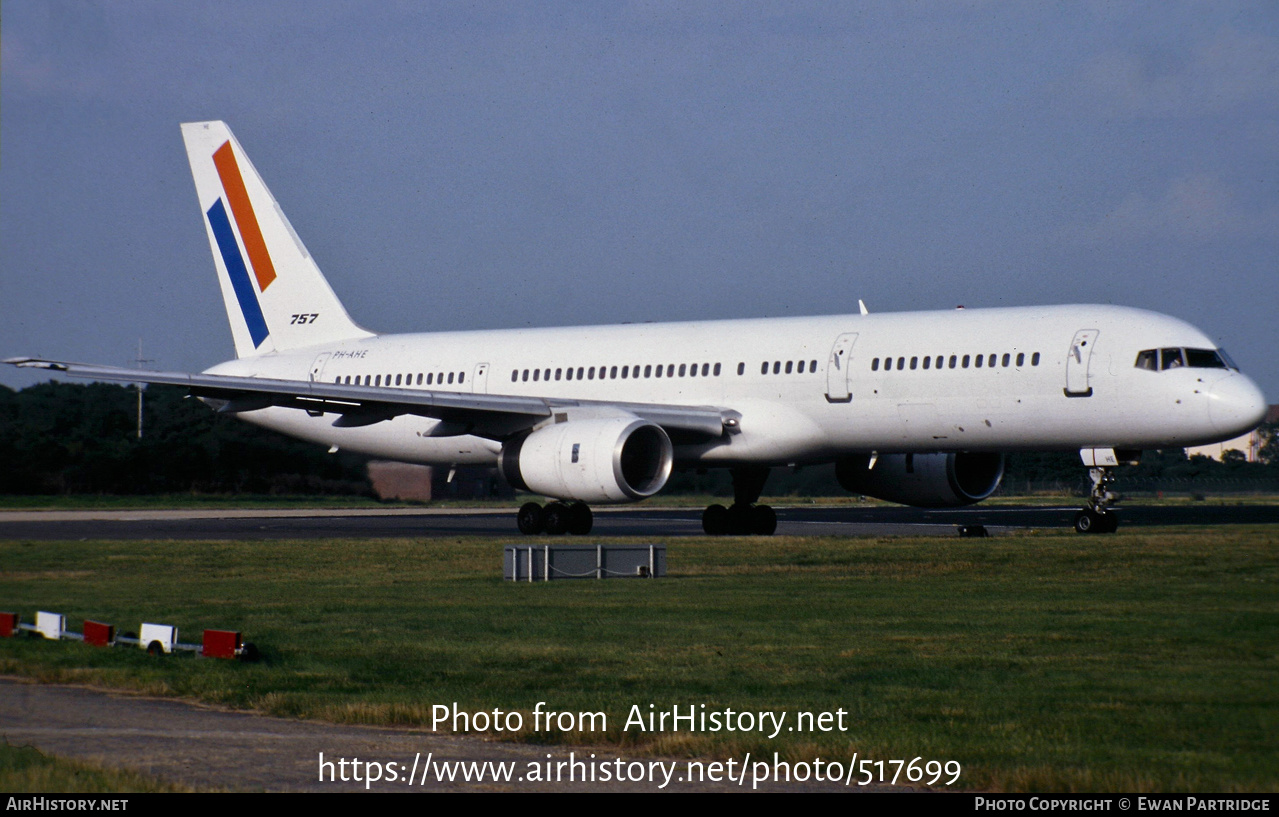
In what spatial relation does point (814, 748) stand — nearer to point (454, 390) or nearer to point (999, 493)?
point (454, 390)

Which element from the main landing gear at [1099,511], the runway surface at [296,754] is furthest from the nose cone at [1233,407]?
the runway surface at [296,754]

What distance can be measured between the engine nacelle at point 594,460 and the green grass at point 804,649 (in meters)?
5.94

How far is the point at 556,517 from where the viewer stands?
28141mm

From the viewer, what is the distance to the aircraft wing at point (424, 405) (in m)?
27.6

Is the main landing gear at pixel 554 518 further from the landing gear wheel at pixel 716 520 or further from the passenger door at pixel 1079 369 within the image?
the passenger door at pixel 1079 369

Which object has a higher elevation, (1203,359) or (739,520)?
(1203,359)

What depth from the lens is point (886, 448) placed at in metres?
27.5

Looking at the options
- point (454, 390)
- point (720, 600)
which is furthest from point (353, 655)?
point (454, 390)

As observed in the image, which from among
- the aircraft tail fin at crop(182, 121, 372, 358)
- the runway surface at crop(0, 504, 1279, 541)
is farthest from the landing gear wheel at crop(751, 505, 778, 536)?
the aircraft tail fin at crop(182, 121, 372, 358)

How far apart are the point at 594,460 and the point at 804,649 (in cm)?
1464

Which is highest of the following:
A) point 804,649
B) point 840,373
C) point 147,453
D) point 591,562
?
point 147,453

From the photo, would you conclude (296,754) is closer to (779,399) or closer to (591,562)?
(591,562)

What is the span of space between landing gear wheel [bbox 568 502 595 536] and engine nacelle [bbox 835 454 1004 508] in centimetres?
533

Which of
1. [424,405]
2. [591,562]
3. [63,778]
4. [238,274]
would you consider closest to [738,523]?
[424,405]
